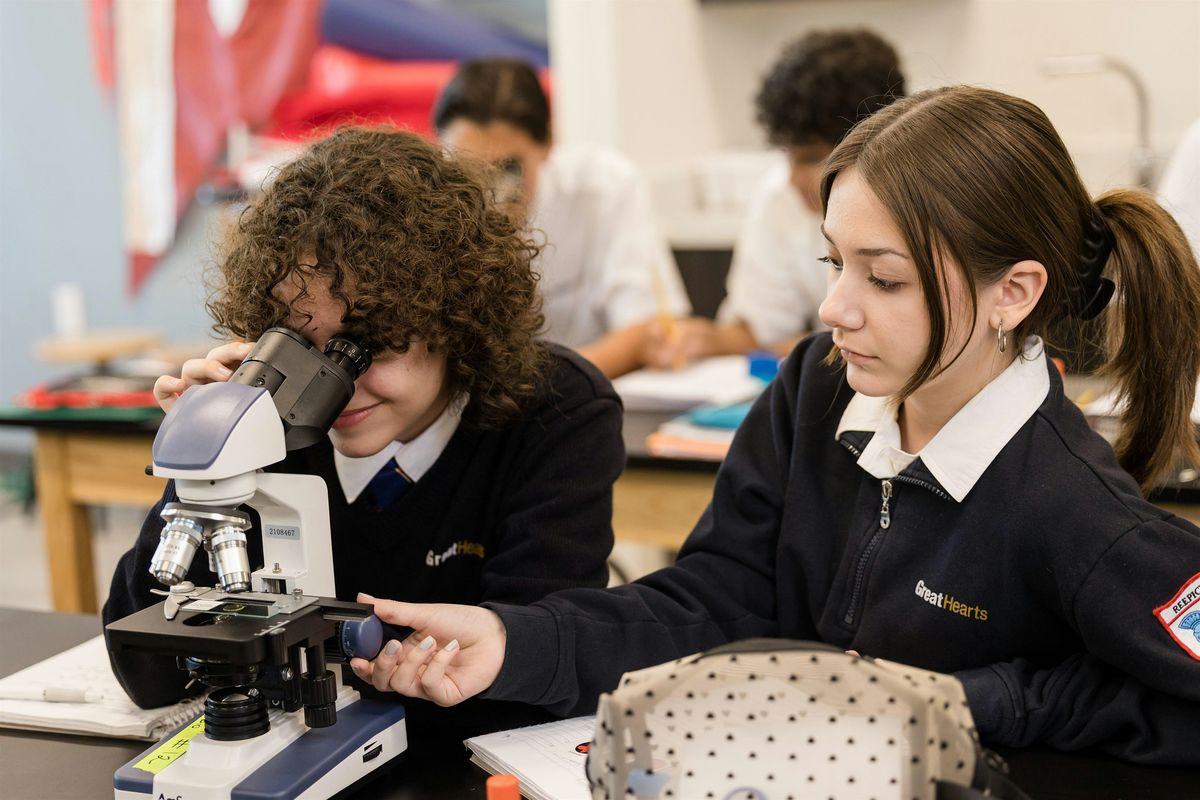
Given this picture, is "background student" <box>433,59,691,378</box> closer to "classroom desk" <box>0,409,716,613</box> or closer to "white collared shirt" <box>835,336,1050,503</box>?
"classroom desk" <box>0,409,716,613</box>

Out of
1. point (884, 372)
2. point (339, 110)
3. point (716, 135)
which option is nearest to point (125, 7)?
point (339, 110)

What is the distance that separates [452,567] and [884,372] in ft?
1.71

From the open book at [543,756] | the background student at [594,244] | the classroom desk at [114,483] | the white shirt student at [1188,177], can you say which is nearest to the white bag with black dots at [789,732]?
the open book at [543,756]

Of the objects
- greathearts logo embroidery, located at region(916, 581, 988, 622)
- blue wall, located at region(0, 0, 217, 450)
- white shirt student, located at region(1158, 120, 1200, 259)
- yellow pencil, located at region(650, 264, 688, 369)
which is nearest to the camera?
greathearts logo embroidery, located at region(916, 581, 988, 622)

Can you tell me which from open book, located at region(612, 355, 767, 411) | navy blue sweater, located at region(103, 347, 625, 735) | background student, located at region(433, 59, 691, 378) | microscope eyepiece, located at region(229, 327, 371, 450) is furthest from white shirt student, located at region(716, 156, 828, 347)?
microscope eyepiece, located at region(229, 327, 371, 450)

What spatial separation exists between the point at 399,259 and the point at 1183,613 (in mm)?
741

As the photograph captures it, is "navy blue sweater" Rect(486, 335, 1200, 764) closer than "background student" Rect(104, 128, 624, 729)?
Yes

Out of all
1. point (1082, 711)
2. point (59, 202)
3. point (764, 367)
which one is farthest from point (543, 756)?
point (59, 202)

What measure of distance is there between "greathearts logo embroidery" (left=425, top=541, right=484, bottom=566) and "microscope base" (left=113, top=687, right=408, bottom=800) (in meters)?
0.30

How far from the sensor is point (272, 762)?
0.97 m

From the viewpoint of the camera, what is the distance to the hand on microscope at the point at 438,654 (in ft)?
3.40

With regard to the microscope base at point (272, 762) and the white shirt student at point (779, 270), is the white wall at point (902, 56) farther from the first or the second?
the microscope base at point (272, 762)

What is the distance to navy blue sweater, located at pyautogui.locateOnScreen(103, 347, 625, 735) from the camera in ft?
4.21

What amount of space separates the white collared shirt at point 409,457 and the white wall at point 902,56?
8.49ft
